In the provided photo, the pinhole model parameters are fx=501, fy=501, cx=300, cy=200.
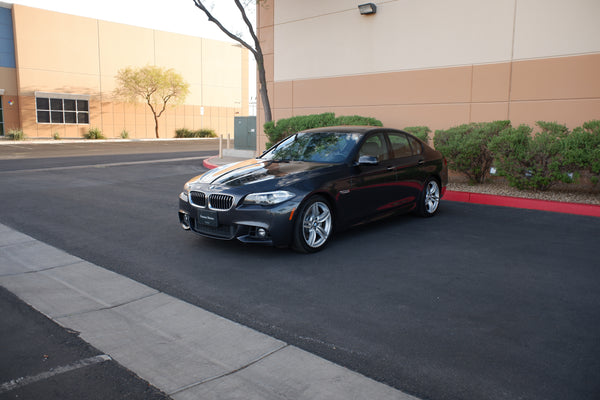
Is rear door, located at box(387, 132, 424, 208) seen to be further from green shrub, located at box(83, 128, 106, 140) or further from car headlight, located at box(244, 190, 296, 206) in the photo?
green shrub, located at box(83, 128, 106, 140)

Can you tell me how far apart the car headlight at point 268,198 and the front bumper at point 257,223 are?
0.17 feet

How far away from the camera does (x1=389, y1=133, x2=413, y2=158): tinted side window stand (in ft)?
26.1

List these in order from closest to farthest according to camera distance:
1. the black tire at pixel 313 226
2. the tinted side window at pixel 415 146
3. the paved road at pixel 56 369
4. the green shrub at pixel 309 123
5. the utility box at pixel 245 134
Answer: the paved road at pixel 56 369 < the black tire at pixel 313 226 < the tinted side window at pixel 415 146 < the green shrub at pixel 309 123 < the utility box at pixel 245 134

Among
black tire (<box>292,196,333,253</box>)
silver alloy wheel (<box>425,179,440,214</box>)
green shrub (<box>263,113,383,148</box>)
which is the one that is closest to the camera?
black tire (<box>292,196,333,253</box>)

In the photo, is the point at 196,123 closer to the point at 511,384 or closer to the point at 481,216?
the point at 481,216

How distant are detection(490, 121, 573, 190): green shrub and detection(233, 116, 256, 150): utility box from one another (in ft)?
43.0

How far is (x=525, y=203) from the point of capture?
385 inches

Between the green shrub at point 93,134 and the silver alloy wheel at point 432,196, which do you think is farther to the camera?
the green shrub at point 93,134

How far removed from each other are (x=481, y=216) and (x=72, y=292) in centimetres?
678

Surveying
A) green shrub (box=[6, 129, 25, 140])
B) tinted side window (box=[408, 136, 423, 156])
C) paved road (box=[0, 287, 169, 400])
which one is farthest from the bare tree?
green shrub (box=[6, 129, 25, 140])

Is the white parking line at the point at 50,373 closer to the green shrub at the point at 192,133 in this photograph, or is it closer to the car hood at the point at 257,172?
the car hood at the point at 257,172

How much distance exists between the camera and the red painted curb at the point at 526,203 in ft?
29.9

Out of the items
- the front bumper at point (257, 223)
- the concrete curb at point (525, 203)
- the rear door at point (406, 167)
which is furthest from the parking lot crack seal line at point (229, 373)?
the concrete curb at point (525, 203)

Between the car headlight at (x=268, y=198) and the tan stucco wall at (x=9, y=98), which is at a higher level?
the tan stucco wall at (x=9, y=98)
